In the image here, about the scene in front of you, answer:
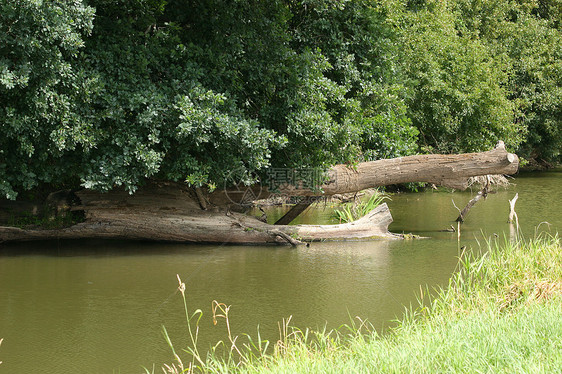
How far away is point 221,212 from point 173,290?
3.35 metres

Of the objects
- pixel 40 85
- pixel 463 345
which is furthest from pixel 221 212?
pixel 463 345

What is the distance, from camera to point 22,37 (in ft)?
25.9

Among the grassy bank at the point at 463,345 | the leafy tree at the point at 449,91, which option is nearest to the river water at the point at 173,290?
the grassy bank at the point at 463,345

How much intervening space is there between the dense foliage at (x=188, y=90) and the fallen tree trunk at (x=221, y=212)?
0.58 metres

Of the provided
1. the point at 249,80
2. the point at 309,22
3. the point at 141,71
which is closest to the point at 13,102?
the point at 141,71

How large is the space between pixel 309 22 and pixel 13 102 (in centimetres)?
594

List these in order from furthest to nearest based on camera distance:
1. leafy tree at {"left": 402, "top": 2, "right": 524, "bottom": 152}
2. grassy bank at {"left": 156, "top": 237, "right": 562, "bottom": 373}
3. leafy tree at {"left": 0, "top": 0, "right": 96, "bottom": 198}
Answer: leafy tree at {"left": 402, "top": 2, "right": 524, "bottom": 152}, leafy tree at {"left": 0, "top": 0, "right": 96, "bottom": 198}, grassy bank at {"left": 156, "top": 237, "right": 562, "bottom": 373}

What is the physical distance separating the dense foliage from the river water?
128 centimetres

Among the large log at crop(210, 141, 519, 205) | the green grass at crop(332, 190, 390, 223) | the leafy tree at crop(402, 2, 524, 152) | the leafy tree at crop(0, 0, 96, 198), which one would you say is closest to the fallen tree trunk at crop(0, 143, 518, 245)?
the large log at crop(210, 141, 519, 205)

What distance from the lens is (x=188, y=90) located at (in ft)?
30.6

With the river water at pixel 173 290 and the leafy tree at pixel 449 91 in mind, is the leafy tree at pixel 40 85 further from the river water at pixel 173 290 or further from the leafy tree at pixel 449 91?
the leafy tree at pixel 449 91

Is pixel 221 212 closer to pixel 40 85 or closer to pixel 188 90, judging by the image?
pixel 188 90

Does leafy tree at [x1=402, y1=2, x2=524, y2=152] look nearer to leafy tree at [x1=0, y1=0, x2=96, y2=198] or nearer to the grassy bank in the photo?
leafy tree at [x1=0, y1=0, x2=96, y2=198]

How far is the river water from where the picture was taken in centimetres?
562
